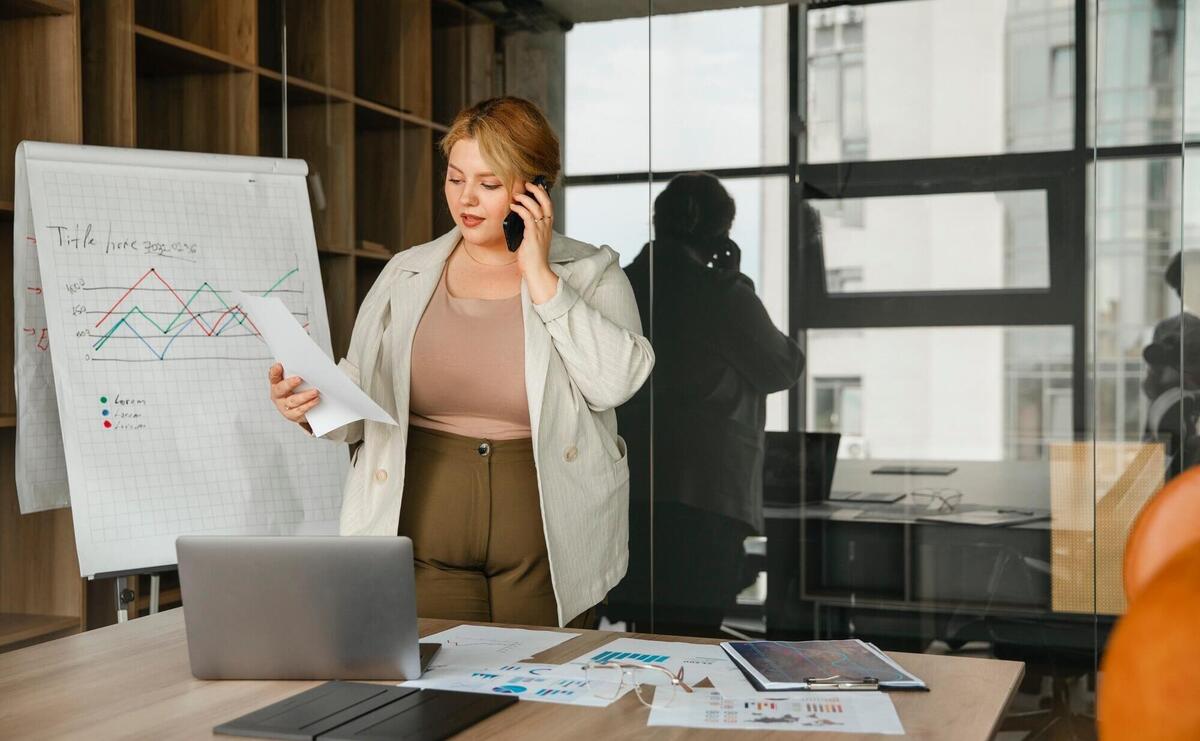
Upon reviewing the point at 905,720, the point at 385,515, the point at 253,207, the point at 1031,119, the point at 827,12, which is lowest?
the point at 905,720

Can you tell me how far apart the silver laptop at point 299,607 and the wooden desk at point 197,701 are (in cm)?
3

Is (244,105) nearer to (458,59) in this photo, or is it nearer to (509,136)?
(458,59)

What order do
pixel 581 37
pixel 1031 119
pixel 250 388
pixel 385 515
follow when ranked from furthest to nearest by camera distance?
pixel 581 37 → pixel 1031 119 → pixel 250 388 → pixel 385 515

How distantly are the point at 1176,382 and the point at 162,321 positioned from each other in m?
2.74

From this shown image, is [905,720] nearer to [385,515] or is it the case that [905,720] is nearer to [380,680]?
[380,680]

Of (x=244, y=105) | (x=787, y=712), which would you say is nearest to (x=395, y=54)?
(x=244, y=105)

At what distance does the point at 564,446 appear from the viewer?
215cm

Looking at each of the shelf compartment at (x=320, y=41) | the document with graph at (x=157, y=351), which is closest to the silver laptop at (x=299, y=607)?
the document with graph at (x=157, y=351)

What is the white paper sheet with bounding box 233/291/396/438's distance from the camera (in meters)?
1.70

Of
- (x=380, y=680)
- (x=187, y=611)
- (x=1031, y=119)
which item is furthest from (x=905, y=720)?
(x=1031, y=119)

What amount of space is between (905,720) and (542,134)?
4.47 ft

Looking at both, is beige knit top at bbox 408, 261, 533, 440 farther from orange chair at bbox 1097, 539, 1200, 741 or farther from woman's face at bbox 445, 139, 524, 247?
orange chair at bbox 1097, 539, 1200, 741

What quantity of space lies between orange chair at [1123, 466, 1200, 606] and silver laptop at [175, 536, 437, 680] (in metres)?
0.98

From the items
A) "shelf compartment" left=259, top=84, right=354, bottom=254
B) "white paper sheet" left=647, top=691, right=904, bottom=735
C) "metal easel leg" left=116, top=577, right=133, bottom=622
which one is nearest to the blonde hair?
"white paper sheet" left=647, top=691, right=904, bottom=735
